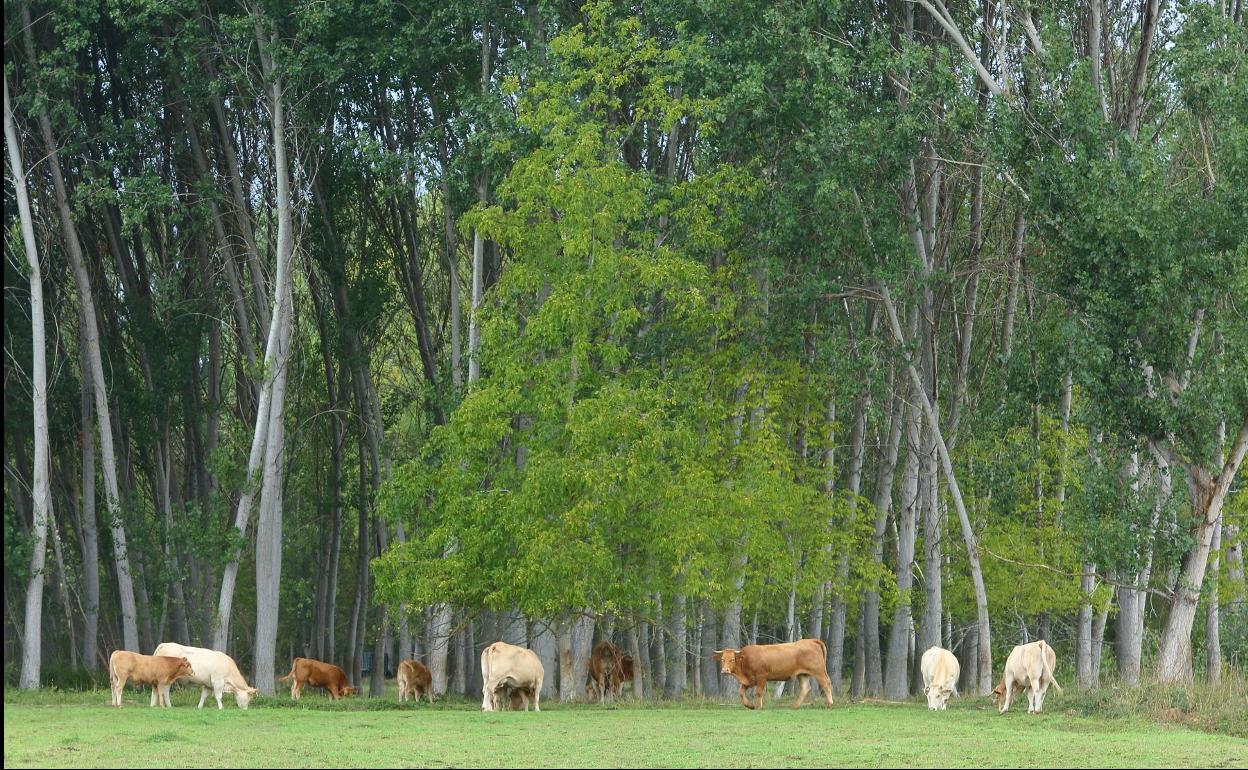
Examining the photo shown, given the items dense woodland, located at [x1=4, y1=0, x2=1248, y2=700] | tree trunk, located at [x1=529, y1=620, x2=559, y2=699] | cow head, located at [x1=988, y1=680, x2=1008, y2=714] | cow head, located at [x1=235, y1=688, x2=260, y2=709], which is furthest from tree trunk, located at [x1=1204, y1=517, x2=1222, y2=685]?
cow head, located at [x1=235, y1=688, x2=260, y2=709]

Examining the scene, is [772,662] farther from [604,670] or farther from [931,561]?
[931,561]

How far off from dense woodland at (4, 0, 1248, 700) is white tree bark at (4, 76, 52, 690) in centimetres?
11

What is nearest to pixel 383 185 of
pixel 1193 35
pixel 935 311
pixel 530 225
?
pixel 530 225

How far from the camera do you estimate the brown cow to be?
29844 mm

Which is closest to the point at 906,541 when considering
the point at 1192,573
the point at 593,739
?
the point at 1192,573

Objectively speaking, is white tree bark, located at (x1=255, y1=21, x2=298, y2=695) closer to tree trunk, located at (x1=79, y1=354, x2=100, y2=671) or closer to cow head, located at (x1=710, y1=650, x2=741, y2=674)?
tree trunk, located at (x1=79, y1=354, x2=100, y2=671)

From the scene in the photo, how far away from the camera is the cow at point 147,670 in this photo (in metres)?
22.8

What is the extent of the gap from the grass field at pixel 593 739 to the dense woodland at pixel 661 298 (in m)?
4.98

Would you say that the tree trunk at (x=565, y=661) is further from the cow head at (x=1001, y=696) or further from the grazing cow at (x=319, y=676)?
the cow head at (x=1001, y=696)

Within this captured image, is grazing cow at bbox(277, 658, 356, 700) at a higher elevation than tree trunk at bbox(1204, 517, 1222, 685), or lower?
lower

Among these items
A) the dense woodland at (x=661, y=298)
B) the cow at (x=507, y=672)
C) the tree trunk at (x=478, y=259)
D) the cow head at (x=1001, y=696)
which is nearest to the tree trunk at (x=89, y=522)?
the dense woodland at (x=661, y=298)

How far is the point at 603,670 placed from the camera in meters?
30.3

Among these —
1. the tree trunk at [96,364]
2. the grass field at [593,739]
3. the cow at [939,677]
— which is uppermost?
the tree trunk at [96,364]

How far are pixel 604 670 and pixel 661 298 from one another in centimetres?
758
